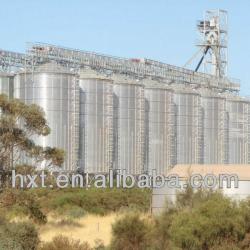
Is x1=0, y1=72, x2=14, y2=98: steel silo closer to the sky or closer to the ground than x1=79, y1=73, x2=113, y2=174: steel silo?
closer to the sky

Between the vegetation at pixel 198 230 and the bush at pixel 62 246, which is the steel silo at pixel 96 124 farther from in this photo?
the bush at pixel 62 246

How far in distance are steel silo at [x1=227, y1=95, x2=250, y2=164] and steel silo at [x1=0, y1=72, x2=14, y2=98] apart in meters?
27.3

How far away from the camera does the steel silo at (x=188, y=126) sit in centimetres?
6644

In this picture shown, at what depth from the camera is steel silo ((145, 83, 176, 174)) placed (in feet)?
204

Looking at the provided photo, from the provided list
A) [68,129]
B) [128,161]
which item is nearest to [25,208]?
[68,129]

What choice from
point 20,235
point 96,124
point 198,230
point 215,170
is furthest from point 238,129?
point 20,235

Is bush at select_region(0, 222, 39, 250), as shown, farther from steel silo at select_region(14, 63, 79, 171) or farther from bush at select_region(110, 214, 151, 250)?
steel silo at select_region(14, 63, 79, 171)

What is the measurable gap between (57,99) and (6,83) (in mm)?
5298

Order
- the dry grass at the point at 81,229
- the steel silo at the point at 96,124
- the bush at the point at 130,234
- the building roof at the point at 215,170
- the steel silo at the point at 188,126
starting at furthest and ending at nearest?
the steel silo at the point at 188,126 → the steel silo at the point at 96,124 → the building roof at the point at 215,170 → the dry grass at the point at 81,229 → the bush at the point at 130,234

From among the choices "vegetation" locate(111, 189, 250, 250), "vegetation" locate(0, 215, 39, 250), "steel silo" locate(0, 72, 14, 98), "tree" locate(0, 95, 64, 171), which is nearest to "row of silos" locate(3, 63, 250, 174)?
"steel silo" locate(0, 72, 14, 98)

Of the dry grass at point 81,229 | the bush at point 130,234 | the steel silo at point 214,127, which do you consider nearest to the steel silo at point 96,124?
the steel silo at point 214,127

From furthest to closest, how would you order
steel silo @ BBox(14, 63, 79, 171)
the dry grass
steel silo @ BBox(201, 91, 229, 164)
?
steel silo @ BBox(201, 91, 229, 164) < steel silo @ BBox(14, 63, 79, 171) < the dry grass

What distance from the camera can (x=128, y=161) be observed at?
5944 cm

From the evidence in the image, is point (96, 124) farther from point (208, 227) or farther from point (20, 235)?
point (208, 227)
